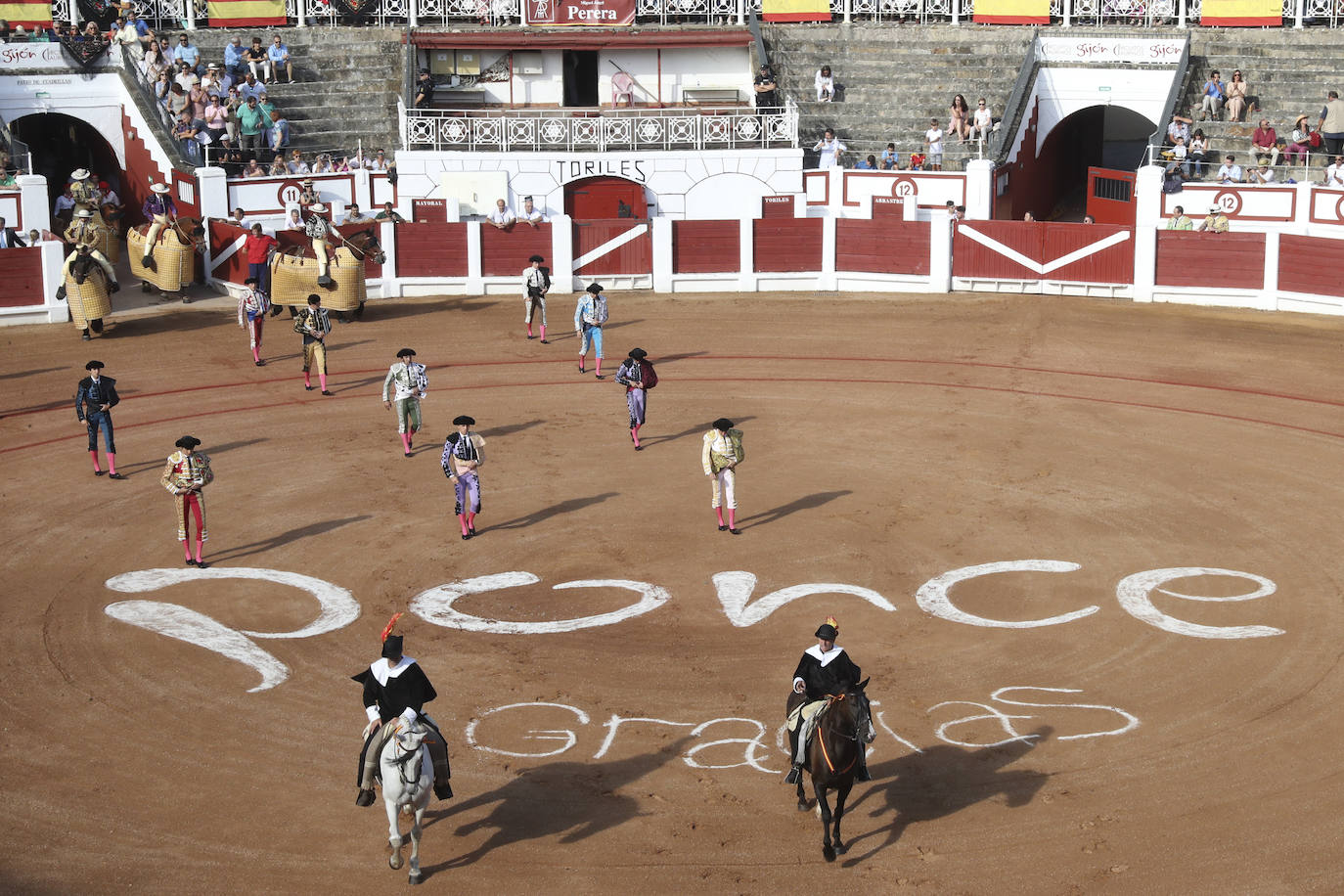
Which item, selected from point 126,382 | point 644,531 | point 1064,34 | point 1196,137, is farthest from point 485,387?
point 1064,34

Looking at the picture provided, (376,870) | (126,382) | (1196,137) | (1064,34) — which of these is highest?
(1064,34)

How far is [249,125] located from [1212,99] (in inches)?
822

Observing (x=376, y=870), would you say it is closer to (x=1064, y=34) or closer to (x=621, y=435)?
(x=621, y=435)

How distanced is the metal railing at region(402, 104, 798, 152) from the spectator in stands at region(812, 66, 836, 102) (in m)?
1.36

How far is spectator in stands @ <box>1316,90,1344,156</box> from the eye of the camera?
33.1m

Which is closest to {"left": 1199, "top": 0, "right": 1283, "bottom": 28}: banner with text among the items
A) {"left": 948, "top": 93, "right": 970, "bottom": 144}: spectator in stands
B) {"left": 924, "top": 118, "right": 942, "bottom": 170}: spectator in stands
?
{"left": 948, "top": 93, "right": 970, "bottom": 144}: spectator in stands

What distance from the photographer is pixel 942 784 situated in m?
12.3

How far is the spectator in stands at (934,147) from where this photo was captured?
1452 inches

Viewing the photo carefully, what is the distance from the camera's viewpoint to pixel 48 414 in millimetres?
23156

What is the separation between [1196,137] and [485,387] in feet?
57.8

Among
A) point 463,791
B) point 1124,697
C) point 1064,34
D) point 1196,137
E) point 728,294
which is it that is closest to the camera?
point 463,791

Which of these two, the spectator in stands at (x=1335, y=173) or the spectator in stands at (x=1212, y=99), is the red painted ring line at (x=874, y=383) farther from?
the spectator in stands at (x=1212, y=99)

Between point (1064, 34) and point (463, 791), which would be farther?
point (1064, 34)

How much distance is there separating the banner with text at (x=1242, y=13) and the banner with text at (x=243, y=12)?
21.8 metres
